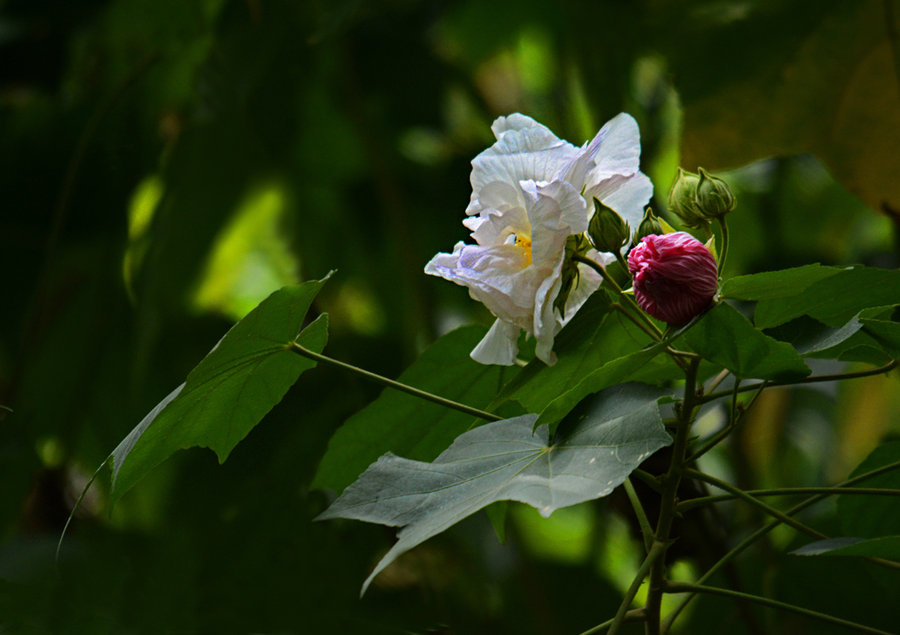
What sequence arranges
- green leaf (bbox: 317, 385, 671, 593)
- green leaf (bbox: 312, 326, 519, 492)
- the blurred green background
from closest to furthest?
green leaf (bbox: 317, 385, 671, 593) < green leaf (bbox: 312, 326, 519, 492) < the blurred green background

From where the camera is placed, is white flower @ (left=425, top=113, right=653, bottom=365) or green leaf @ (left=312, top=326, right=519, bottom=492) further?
green leaf @ (left=312, top=326, right=519, bottom=492)

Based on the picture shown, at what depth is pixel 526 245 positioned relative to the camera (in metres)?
0.40

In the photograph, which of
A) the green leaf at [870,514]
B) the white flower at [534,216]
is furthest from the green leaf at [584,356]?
the green leaf at [870,514]

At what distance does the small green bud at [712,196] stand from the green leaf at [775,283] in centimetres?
Result: 5

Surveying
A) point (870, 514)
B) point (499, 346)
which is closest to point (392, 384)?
point (499, 346)

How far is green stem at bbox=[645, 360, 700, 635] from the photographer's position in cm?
36

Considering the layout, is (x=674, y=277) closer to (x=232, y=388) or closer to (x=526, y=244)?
(x=526, y=244)

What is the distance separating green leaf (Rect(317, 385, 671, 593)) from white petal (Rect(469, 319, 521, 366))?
0.03 metres

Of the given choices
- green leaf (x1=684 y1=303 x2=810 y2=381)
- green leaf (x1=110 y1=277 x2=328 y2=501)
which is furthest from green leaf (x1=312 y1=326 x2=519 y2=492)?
green leaf (x1=684 y1=303 x2=810 y2=381)

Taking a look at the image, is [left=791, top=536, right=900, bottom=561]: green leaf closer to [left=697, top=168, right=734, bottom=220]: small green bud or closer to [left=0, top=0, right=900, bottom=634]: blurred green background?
[left=697, top=168, right=734, bottom=220]: small green bud

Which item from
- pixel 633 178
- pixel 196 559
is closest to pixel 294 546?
pixel 196 559

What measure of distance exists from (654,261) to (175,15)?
83cm

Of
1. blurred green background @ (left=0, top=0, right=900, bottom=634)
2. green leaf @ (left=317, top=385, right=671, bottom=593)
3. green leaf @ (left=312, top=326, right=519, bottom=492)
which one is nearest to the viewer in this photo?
green leaf @ (left=317, top=385, right=671, bottom=593)

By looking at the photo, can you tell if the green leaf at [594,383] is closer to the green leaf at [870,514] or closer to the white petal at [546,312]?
the white petal at [546,312]
